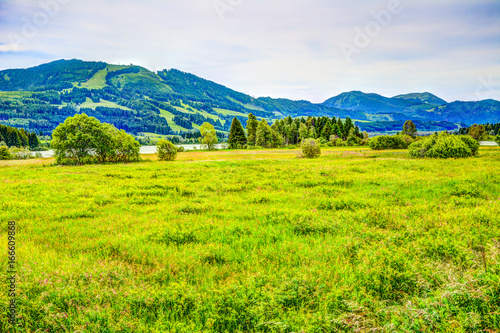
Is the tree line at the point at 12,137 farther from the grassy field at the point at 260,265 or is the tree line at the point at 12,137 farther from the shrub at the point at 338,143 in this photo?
the shrub at the point at 338,143

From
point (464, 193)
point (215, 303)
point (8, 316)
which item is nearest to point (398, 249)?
point (215, 303)

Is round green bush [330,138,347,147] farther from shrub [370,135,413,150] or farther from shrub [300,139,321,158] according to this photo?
shrub [300,139,321,158]

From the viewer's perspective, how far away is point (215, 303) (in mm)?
4094

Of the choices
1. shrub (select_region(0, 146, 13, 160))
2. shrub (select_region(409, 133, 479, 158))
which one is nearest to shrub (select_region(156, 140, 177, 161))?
shrub (select_region(409, 133, 479, 158))

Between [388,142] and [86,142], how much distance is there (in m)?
90.8

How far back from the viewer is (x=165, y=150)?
51.9 metres

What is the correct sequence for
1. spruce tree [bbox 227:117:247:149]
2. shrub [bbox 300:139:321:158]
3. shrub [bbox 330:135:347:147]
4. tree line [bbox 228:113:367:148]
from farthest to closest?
shrub [bbox 330:135:347:147] → spruce tree [bbox 227:117:247:149] → tree line [bbox 228:113:367:148] → shrub [bbox 300:139:321:158]

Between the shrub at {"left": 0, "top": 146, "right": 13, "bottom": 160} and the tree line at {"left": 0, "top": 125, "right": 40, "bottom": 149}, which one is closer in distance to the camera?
the shrub at {"left": 0, "top": 146, "right": 13, "bottom": 160}

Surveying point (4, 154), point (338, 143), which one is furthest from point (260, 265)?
point (338, 143)

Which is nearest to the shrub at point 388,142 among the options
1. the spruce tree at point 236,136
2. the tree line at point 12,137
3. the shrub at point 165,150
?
the spruce tree at point 236,136

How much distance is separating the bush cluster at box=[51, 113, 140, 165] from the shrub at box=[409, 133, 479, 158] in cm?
4744

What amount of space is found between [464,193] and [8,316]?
15.8 meters

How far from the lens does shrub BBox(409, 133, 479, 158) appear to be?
107 feet

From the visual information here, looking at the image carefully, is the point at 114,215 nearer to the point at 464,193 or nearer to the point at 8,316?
the point at 8,316
